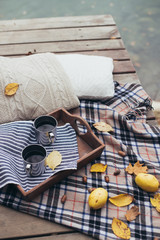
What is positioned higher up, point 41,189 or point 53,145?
point 53,145

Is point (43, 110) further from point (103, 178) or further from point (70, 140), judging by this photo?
point (103, 178)

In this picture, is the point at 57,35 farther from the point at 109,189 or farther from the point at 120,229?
the point at 120,229

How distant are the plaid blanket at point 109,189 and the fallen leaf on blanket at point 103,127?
0.03 meters

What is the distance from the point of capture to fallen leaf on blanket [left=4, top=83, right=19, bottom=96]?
3.77 ft

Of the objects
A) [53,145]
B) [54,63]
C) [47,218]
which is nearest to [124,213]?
[47,218]

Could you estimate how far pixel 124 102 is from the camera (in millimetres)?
1375

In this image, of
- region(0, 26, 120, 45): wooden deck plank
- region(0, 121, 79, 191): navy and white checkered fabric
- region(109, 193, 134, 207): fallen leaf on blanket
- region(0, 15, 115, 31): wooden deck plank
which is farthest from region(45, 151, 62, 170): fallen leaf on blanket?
region(0, 15, 115, 31): wooden deck plank

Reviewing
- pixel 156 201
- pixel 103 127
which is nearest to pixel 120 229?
pixel 156 201

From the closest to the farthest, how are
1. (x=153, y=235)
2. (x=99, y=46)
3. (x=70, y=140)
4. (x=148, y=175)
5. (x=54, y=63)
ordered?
(x=153, y=235), (x=148, y=175), (x=70, y=140), (x=54, y=63), (x=99, y=46)

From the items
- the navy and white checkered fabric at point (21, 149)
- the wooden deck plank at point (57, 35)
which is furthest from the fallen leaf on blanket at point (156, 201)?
the wooden deck plank at point (57, 35)

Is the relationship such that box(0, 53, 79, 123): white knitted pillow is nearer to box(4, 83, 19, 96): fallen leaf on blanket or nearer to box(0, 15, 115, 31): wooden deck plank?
box(4, 83, 19, 96): fallen leaf on blanket

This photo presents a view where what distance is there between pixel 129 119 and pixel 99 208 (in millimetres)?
577

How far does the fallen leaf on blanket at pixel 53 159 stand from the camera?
964 millimetres

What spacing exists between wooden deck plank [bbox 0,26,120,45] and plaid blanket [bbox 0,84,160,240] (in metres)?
0.81
